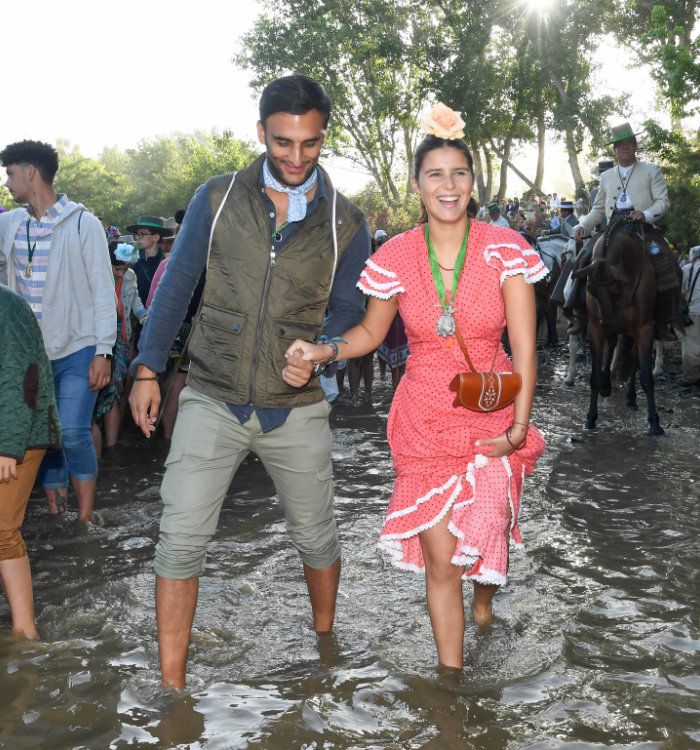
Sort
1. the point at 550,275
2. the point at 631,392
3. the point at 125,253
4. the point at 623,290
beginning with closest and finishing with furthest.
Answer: the point at 125,253, the point at 623,290, the point at 631,392, the point at 550,275

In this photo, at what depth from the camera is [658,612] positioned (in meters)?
4.85

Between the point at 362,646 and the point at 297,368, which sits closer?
the point at 297,368

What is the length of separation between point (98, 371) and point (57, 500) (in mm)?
1392

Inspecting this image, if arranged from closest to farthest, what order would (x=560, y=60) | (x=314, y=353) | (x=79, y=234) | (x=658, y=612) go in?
1. (x=314, y=353)
2. (x=658, y=612)
3. (x=79, y=234)
4. (x=560, y=60)

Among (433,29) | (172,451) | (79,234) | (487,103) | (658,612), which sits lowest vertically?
(658,612)

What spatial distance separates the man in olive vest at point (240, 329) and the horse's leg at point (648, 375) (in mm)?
6413

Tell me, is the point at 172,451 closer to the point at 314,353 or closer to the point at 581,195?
the point at 314,353

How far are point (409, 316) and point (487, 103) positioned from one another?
1197 inches

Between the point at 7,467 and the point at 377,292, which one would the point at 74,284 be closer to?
the point at 7,467

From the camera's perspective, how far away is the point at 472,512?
12.7 feet

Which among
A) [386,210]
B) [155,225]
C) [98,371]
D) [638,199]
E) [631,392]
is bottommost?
[631,392]

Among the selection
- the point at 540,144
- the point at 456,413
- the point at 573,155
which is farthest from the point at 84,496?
the point at 540,144

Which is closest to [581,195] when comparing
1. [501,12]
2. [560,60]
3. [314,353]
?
[560,60]

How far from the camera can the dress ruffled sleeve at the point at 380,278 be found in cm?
400
